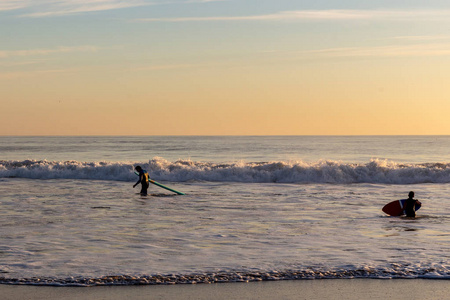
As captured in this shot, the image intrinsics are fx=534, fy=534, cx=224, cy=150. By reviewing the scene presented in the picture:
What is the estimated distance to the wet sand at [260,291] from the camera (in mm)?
8094

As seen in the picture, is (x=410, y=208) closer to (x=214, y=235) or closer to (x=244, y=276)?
(x=214, y=235)

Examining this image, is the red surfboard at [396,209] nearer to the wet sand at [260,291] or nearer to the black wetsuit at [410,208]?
the black wetsuit at [410,208]

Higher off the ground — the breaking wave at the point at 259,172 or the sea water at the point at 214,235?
the breaking wave at the point at 259,172

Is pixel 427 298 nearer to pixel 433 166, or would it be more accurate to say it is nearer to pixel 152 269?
pixel 152 269

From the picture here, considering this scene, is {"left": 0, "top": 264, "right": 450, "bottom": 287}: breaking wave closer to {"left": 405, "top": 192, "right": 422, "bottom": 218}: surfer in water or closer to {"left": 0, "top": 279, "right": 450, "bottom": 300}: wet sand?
{"left": 0, "top": 279, "right": 450, "bottom": 300}: wet sand

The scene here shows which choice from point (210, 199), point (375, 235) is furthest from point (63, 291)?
point (210, 199)

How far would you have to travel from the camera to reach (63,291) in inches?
328

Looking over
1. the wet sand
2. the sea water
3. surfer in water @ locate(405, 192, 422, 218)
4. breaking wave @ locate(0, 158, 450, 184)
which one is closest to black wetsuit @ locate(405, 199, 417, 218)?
surfer in water @ locate(405, 192, 422, 218)

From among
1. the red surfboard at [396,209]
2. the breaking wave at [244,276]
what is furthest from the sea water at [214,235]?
the red surfboard at [396,209]

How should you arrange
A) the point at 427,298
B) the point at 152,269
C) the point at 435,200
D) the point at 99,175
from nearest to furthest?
the point at 427,298, the point at 152,269, the point at 435,200, the point at 99,175

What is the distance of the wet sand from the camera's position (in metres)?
8.09

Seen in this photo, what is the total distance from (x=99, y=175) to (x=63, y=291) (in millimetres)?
26937

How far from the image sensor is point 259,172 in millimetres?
33781

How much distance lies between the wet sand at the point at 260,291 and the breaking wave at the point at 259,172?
2333 cm
